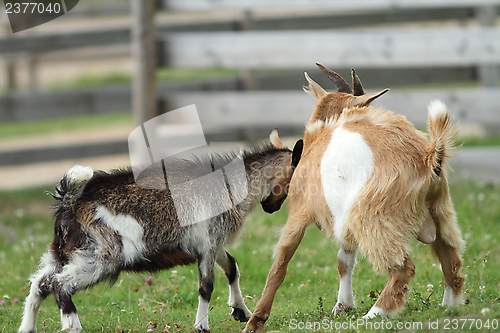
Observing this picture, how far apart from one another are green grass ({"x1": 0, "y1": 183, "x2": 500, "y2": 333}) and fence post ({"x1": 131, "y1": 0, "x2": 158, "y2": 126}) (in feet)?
7.67

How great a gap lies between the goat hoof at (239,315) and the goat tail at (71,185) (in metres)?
1.42

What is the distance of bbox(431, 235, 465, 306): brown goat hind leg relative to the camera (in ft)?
11.2

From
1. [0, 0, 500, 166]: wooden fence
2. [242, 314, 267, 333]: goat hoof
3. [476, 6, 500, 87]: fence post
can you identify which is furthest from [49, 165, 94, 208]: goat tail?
[476, 6, 500, 87]: fence post

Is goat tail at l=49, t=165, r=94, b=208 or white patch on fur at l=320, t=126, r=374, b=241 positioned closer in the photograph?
white patch on fur at l=320, t=126, r=374, b=241

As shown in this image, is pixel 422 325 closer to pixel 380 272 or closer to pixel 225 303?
pixel 380 272

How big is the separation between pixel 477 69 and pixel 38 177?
28.6 ft

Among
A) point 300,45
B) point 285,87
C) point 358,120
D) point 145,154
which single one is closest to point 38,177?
point 145,154

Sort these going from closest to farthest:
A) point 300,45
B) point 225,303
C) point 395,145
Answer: point 395,145 < point 225,303 < point 300,45

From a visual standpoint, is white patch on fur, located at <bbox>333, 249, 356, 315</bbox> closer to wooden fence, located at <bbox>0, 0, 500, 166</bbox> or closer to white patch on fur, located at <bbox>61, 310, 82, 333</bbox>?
white patch on fur, located at <bbox>61, 310, 82, 333</bbox>

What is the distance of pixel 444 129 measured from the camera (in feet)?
10.4

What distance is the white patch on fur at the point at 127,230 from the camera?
11.8 ft

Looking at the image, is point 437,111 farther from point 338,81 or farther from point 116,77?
point 116,77

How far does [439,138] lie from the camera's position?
3162 mm

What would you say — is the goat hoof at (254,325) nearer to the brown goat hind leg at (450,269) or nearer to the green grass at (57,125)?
the brown goat hind leg at (450,269)
